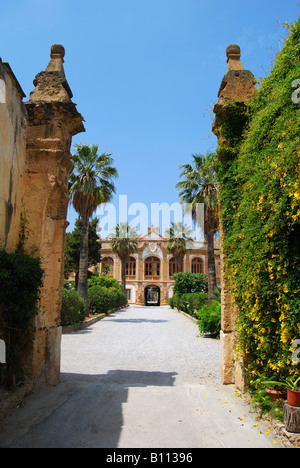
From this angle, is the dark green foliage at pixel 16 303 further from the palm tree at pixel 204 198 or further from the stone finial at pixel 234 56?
the palm tree at pixel 204 198

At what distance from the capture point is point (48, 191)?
5.77 metres

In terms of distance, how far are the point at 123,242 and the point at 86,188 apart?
18.4 meters

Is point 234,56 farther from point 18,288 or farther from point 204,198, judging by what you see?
point 204,198

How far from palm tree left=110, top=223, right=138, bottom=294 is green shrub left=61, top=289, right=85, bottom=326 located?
21145mm

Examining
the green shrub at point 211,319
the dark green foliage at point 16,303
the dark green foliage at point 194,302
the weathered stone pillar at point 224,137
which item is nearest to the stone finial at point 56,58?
the weathered stone pillar at point 224,137

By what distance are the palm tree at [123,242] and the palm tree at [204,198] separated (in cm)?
1648

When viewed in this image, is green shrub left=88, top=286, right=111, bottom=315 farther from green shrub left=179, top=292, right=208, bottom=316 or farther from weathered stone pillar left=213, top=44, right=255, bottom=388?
weathered stone pillar left=213, top=44, right=255, bottom=388

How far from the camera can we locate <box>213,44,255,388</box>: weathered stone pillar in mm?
5898

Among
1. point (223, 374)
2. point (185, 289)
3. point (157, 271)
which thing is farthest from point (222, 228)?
point (157, 271)

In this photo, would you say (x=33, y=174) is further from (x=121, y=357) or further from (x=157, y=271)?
(x=157, y=271)

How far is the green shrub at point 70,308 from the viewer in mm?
13930

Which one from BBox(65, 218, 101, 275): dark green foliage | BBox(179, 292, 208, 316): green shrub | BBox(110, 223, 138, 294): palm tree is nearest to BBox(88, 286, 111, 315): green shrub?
BBox(179, 292, 208, 316): green shrub

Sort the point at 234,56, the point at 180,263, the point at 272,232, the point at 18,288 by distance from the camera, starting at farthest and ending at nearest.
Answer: the point at 180,263
the point at 234,56
the point at 18,288
the point at 272,232

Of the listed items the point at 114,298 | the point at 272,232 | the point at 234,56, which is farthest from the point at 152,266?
the point at 272,232
